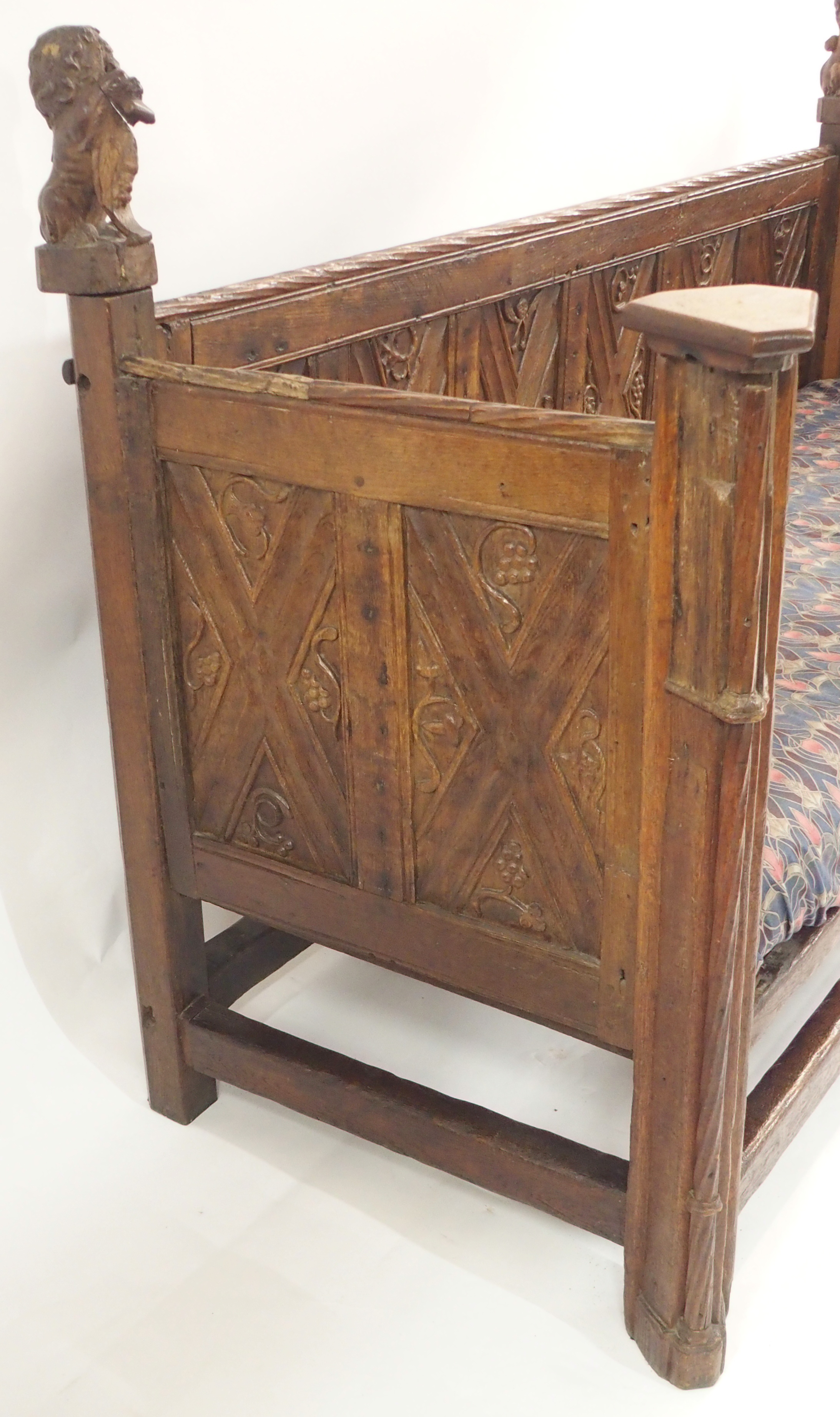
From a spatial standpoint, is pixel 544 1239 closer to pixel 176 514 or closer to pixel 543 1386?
pixel 543 1386

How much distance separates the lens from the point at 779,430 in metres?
1.36

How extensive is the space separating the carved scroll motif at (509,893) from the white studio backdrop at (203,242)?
518 millimetres

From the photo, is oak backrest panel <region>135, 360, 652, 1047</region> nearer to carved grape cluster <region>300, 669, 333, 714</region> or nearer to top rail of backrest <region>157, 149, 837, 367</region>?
carved grape cluster <region>300, 669, 333, 714</region>

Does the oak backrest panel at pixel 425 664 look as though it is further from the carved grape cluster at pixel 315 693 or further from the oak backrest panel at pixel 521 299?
the oak backrest panel at pixel 521 299

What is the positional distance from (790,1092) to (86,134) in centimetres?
141

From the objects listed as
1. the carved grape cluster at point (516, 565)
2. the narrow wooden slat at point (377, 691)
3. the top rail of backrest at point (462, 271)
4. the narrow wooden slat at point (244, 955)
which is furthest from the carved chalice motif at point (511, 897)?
the top rail of backrest at point (462, 271)

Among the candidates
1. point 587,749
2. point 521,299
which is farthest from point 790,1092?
point 521,299

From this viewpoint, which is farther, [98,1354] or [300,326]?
[300,326]

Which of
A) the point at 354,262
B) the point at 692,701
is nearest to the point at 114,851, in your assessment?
the point at 354,262

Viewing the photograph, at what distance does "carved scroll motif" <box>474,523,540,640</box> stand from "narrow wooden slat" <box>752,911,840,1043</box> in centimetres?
52

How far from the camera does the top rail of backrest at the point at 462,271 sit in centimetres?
192

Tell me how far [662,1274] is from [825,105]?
264 centimetres

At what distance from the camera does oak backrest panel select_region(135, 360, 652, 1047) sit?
153cm

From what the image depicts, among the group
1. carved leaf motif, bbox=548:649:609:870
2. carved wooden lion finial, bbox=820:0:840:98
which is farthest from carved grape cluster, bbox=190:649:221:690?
carved wooden lion finial, bbox=820:0:840:98
